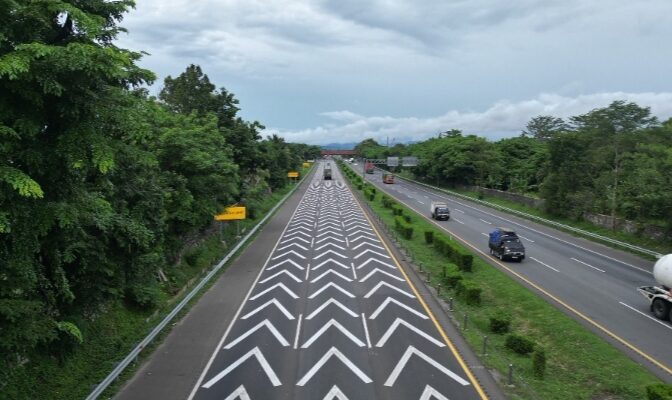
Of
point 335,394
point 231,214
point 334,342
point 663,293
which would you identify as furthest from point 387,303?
point 231,214

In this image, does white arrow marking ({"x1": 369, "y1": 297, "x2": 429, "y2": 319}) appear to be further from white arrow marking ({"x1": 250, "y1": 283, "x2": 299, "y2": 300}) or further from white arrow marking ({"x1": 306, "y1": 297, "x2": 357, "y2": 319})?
white arrow marking ({"x1": 250, "y1": 283, "x2": 299, "y2": 300})

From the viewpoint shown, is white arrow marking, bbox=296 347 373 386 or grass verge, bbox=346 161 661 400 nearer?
grass verge, bbox=346 161 661 400

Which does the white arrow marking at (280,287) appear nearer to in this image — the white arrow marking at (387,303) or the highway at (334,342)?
the highway at (334,342)

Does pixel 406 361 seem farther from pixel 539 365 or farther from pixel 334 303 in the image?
pixel 334 303

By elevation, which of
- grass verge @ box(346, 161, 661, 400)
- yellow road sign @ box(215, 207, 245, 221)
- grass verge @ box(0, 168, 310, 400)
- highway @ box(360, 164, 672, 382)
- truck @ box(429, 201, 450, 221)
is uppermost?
yellow road sign @ box(215, 207, 245, 221)

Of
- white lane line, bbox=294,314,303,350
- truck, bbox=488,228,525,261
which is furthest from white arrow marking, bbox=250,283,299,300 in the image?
truck, bbox=488,228,525,261

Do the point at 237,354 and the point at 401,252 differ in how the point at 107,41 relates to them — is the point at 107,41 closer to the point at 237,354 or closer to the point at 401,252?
the point at 237,354

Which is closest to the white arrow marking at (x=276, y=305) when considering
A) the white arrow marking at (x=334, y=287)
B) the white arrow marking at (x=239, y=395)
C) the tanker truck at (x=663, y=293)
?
the white arrow marking at (x=334, y=287)
